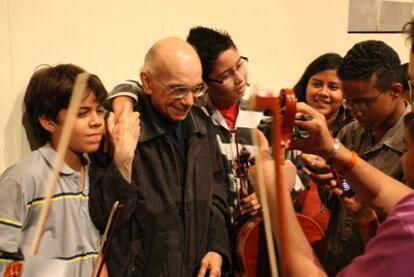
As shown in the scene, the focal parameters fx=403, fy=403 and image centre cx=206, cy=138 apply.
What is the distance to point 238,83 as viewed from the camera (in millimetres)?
1685

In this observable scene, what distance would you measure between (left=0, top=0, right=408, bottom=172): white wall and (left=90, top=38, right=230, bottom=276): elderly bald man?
8.0 inches

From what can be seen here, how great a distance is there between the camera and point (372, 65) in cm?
143

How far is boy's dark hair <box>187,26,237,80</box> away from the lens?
5.47ft

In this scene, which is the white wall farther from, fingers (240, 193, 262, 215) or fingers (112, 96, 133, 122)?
fingers (240, 193, 262, 215)

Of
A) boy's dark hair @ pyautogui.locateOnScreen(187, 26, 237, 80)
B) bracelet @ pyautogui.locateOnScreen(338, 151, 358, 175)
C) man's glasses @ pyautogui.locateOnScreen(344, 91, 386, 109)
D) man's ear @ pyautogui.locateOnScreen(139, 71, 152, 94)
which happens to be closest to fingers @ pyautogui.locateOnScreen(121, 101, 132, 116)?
man's ear @ pyautogui.locateOnScreen(139, 71, 152, 94)

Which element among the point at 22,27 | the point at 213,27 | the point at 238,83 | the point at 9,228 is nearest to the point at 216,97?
the point at 238,83

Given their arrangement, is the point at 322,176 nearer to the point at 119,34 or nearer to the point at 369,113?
the point at 369,113

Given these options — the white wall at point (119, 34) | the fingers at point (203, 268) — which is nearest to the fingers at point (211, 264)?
→ the fingers at point (203, 268)

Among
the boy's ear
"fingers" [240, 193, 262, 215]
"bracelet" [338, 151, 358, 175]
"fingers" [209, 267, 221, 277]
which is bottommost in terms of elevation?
"fingers" [209, 267, 221, 277]

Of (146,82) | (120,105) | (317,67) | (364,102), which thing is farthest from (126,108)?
(317,67)

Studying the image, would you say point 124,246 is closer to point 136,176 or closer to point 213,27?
point 136,176

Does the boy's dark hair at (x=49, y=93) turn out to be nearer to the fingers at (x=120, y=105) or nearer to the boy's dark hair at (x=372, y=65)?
the fingers at (x=120, y=105)

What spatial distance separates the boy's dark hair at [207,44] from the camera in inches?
65.6

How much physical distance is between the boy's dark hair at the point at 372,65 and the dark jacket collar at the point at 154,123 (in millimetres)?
567
